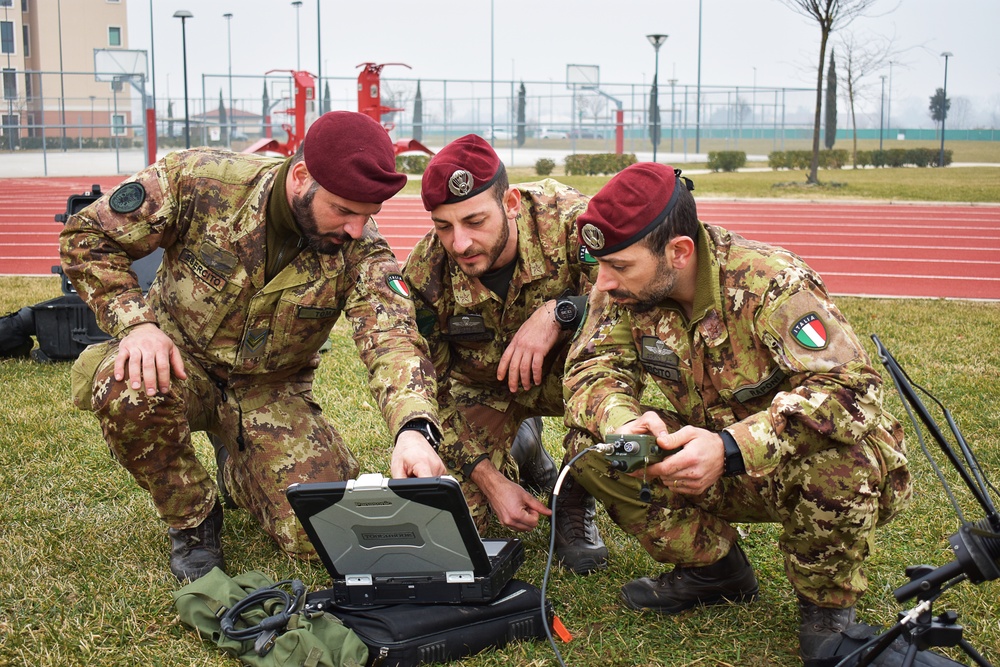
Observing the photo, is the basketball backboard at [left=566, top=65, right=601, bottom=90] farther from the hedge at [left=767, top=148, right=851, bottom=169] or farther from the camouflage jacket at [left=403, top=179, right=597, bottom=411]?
the camouflage jacket at [left=403, top=179, right=597, bottom=411]

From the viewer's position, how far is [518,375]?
3.67 metres

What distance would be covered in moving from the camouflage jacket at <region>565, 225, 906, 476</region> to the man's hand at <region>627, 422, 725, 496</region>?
0.07m

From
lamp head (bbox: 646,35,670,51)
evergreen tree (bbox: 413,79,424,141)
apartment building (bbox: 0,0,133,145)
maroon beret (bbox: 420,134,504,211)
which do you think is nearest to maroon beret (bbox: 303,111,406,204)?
maroon beret (bbox: 420,134,504,211)

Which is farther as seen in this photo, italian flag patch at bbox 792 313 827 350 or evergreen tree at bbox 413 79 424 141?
evergreen tree at bbox 413 79 424 141

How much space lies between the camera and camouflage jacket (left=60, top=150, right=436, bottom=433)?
11.3ft

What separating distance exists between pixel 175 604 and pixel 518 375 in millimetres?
1386

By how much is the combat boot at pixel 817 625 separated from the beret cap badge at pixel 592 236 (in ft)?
3.76

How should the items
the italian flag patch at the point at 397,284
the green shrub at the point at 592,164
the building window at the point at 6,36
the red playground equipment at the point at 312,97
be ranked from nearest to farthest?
the italian flag patch at the point at 397,284
the red playground equipment at the point at 312,97
the green shrub at the point at 592,164
the building window at the point at 6,36

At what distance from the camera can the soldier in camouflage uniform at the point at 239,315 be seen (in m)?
3.24

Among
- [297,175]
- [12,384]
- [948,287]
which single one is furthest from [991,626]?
[948,287]

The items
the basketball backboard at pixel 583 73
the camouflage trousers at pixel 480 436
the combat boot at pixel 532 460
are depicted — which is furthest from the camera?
the basketball backboard at pixel 583 73

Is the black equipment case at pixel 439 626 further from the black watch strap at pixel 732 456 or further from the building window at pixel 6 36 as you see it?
the building window at pixel 6 36

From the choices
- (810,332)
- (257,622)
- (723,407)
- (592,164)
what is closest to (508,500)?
(723,407)

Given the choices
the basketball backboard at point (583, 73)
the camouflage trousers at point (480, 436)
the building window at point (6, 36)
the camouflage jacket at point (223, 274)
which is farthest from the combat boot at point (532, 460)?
the building window at point (6, 36)
